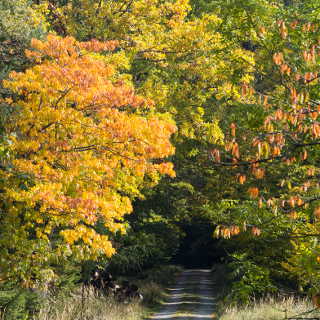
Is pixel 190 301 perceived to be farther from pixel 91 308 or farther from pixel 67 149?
pixel 67 149

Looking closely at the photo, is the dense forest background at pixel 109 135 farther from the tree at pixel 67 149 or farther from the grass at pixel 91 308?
the grass at pixel 91 308

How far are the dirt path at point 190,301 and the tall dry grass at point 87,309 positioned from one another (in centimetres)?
109

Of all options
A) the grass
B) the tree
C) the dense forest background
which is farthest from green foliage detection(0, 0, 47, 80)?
the grass

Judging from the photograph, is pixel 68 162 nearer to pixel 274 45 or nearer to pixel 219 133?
pixel 274 45

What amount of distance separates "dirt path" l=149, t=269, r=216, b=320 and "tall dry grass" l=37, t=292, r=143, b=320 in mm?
1092

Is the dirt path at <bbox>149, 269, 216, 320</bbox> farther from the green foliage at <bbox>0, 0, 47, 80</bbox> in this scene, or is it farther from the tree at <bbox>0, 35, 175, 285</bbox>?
the green foliage at <bbox>0, 0, 47, 80</bbox>

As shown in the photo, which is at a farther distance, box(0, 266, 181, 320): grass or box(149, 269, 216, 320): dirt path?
box(149, 269, 216, 320): dirt path

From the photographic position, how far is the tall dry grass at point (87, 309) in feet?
49.6

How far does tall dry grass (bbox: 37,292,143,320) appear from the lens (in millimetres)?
15131

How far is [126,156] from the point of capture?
12.7 meters

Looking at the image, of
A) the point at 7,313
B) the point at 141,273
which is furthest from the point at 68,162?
the point at 141,273

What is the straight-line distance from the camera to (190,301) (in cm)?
2389

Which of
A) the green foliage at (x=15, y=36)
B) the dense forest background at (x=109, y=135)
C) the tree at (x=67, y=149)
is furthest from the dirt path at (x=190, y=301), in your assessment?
the green foliage at (x=15, y=36)

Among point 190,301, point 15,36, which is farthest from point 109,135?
point 190,301
